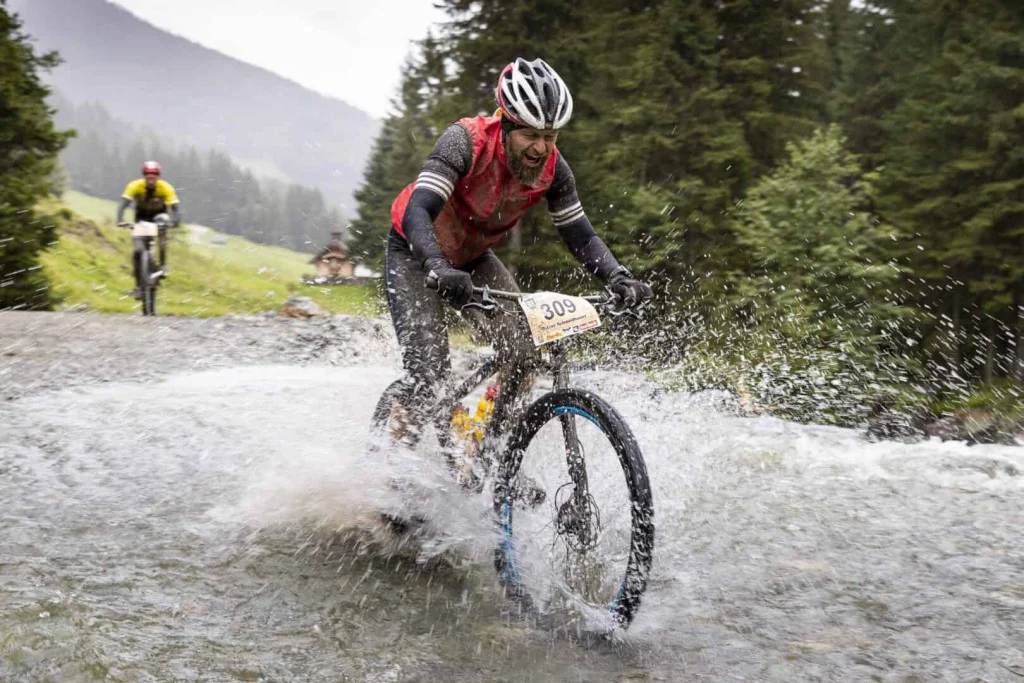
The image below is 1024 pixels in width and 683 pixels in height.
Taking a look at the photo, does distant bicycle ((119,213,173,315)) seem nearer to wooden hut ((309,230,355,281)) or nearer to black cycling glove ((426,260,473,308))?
black cycling glove ((426,260,473,308))

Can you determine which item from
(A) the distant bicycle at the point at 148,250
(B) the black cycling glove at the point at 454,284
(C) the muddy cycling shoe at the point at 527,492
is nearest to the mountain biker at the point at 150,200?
(A) the distant bicycle at the point at 148,250

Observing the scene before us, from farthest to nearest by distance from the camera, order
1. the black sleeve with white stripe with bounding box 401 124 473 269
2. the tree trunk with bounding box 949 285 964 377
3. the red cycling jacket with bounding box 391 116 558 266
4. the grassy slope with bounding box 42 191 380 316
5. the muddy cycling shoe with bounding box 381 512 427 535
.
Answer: the grassy slope with bounding box 42 191 380 316
the tree trunk with bounding box 949 285 964 377
the muddy cycling shoe with bounding box 381 512 427 535
the red cycling jacket with bounding box 391 116 558 266
the black sleeve with white stripe with bounding box 401 124 473 269

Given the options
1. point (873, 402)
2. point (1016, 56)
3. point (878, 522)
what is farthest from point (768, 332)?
point (1016, 56)

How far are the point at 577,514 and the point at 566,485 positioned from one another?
0.14m

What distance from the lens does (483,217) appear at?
4.20m

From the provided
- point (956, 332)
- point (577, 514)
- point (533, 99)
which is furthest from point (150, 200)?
point (956, 332)

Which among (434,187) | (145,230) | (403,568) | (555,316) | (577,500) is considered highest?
(434,187)

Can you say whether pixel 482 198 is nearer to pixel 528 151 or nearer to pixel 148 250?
pixel 528 151

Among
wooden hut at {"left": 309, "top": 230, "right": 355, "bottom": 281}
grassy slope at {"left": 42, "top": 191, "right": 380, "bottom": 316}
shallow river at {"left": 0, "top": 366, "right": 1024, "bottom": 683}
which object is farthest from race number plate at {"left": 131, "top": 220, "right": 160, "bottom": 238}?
wooden hut at {"left": 309, "top": 230, "right": 355, "bottom": 281}

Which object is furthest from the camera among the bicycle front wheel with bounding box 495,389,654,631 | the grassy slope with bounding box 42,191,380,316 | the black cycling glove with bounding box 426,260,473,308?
the grassy slope with bounding box 42,191,380,316

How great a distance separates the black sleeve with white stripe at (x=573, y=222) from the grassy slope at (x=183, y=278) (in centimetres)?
1929

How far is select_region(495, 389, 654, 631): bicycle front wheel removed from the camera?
3.21 m

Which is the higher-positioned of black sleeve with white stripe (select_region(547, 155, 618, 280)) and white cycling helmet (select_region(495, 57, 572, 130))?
white cycling helmet (select_region(495, 57, 572, 130))

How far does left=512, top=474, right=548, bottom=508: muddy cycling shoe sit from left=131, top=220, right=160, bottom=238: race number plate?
1145 centimetres
